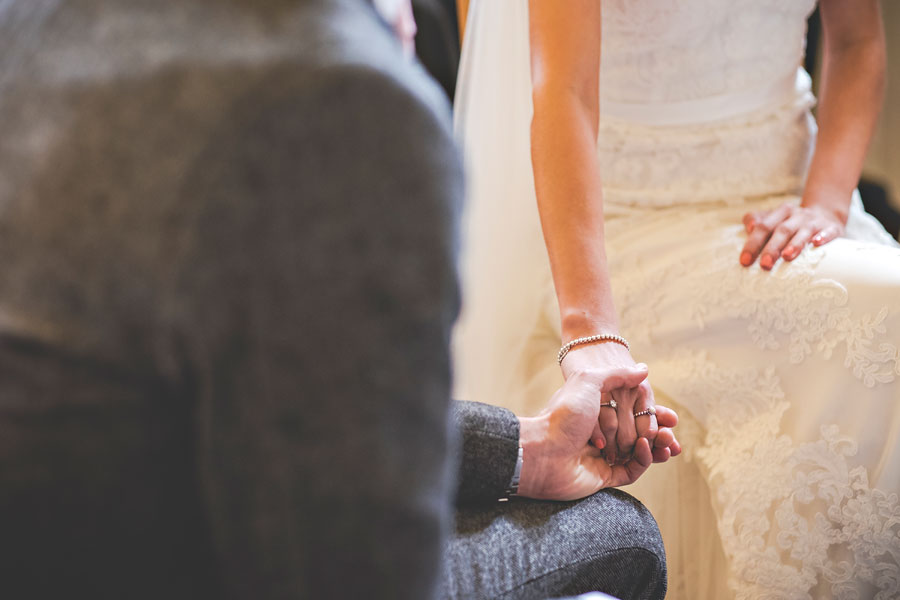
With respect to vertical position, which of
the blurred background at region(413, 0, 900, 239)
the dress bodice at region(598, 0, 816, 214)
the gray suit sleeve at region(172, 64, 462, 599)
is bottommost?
the blurred background at region(413, 0, 900, 239)

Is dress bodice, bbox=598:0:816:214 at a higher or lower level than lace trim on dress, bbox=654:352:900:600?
higher

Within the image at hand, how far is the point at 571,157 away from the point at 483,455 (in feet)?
1.31

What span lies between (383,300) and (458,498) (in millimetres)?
368

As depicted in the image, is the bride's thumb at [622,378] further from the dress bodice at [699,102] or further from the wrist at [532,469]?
the dress bodice at [699,102]

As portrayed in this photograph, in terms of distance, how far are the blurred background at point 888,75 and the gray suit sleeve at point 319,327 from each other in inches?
63.3

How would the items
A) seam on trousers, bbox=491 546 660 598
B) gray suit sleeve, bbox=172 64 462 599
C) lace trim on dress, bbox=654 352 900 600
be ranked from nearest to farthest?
gray suit sleeve, bbox=172 64 462 599 < seam on trousers, bbox=491 546 660 598 < lace trim on dress, bbox=654 352 900 600

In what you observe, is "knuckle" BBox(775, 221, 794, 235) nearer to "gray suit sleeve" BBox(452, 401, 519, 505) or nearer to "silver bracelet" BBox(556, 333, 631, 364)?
"silver bracelet" BBox(556, 333, 631, 364)

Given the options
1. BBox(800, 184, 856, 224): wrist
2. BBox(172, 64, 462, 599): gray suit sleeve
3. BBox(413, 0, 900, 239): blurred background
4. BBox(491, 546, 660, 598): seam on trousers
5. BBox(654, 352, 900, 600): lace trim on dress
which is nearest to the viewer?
BBox(172, 64, 462, 599): gray suit sleeve

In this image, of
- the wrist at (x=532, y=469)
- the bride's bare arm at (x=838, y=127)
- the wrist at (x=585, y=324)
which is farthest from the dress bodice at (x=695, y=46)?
the wrist at (x=532, y=469)

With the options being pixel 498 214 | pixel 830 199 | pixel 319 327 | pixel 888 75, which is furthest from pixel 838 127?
pixel 888 75

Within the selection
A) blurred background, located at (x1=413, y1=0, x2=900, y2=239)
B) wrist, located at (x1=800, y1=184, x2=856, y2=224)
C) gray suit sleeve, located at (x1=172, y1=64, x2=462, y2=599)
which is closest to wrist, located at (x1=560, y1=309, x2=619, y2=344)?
wrist, located at (x1=800, y1=184, x2=856, y2=224)

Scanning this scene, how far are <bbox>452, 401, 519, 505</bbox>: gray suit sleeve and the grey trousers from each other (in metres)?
0.02

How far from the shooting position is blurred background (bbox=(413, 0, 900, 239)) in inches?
72.9

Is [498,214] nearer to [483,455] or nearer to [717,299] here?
[717,299]
